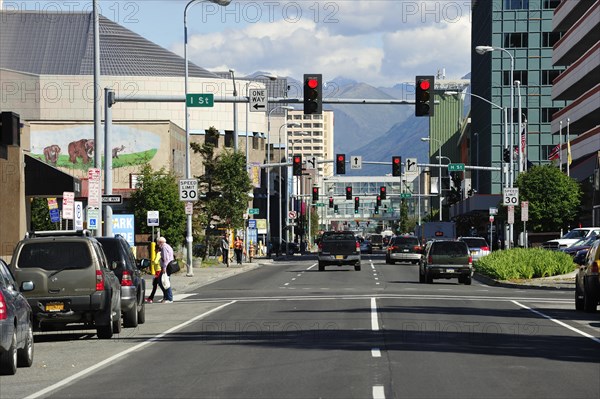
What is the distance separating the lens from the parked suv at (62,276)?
20312 mm

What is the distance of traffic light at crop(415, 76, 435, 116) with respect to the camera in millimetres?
33438

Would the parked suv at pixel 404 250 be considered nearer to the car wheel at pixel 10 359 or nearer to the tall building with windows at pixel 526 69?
the tall building with windows at pixel 526 69

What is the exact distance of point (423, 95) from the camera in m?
33.5

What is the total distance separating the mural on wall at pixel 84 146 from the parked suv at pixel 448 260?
58338 mm

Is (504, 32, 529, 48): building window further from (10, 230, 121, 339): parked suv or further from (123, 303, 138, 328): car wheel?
(10, 230, 121, 339): parked suv

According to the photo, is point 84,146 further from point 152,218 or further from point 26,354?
point 26,354

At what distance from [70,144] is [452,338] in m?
85.8

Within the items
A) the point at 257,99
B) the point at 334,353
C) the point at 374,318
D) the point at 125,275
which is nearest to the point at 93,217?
the point at 257,99

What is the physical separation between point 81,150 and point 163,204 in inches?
1592

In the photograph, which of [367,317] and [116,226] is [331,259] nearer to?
[116,226]

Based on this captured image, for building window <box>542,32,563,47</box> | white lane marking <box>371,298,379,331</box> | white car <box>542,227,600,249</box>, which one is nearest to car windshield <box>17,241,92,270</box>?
white lane marking <box>371,298,379,331</box>

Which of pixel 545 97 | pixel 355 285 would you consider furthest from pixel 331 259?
pixel 545 97

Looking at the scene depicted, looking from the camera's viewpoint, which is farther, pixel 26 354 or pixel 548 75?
pixel 548 75

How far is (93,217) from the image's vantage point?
32.0m
